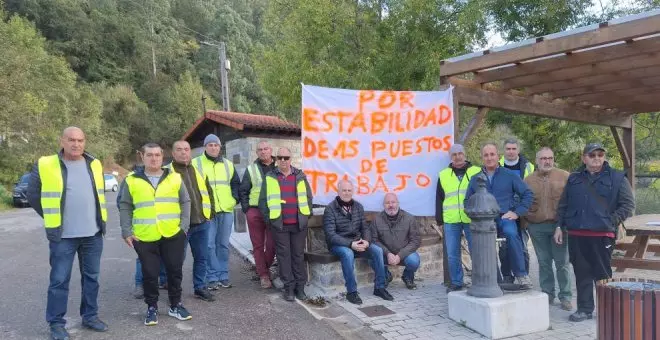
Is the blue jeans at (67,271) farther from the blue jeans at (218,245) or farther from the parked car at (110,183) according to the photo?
the parked car at (110,183)

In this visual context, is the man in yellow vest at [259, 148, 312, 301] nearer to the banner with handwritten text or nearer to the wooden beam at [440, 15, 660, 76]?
the banner with handwritten text

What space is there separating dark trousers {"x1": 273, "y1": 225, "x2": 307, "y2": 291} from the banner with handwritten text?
0.62m

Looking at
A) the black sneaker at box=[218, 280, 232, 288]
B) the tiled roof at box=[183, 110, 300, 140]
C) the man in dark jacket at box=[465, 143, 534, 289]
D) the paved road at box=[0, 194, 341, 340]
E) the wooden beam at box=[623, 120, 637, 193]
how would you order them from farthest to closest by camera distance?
1. the tiled roof at box=[183, 110, 300, 140]
2. the wooden beam at box=[623, 120, 637, 193]
3. the black sneaker at box=[218, 280, 232, 288]
4. the man in dark jacket at box=[465, 143, 534, 289]
5. the paved road at box=[0, 194, 341, 340]

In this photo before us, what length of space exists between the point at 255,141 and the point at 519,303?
10525 mm

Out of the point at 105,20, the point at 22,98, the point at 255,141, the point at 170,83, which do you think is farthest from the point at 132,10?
the point at 255,141

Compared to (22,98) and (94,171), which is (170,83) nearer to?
(22,98)

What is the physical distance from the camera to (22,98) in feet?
70.9

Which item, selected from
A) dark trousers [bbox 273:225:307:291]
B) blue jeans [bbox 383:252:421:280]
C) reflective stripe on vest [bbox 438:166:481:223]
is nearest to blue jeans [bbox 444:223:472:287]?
reflective stripe on vest [bbox 438:166:481:223]

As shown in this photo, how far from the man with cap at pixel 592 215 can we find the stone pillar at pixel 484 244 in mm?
800

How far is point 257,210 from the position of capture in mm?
5637

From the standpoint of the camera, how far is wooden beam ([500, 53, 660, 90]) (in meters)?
4.98

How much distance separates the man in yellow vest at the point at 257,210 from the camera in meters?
5.61

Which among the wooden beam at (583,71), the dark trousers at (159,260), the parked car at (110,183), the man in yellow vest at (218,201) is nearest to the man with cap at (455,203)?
the wooden beam at (583,71)

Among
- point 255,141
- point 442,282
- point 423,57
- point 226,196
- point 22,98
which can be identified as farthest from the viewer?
point 22,98
